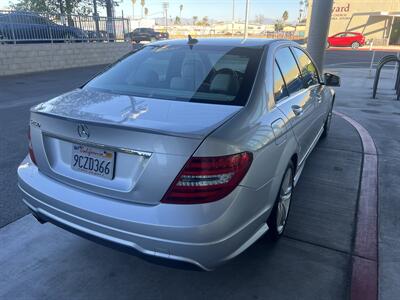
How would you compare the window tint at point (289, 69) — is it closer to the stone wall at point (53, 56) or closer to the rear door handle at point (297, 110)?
the rear door handle at point (297, 110)

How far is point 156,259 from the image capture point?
2.07 metres

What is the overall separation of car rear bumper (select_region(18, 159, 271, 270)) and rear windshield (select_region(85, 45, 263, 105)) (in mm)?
807

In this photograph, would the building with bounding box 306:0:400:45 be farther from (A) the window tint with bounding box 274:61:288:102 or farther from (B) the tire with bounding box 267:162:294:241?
(B) the tire with bounding box 267:162:294:241

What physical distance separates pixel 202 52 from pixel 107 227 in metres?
1.73

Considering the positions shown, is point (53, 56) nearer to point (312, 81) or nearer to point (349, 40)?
point (312, 81)

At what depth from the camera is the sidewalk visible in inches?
109

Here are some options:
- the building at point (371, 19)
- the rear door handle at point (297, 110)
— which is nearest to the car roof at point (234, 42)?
the rear door handle at point (297, 110)

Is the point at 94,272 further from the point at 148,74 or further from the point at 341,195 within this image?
the point at 341,195

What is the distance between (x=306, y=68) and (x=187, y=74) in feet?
6.30

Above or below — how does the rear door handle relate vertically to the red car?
above

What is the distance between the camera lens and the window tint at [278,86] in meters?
2.84

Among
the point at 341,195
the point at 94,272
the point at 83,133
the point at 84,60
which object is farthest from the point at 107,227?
the point at 84,60

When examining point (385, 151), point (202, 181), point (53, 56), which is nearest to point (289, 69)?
point (202, 181)

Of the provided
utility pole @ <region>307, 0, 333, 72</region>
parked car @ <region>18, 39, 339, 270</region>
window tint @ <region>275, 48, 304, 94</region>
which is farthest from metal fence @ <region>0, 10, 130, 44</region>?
window tint @ <region>275, 48, 304, 94</region>
